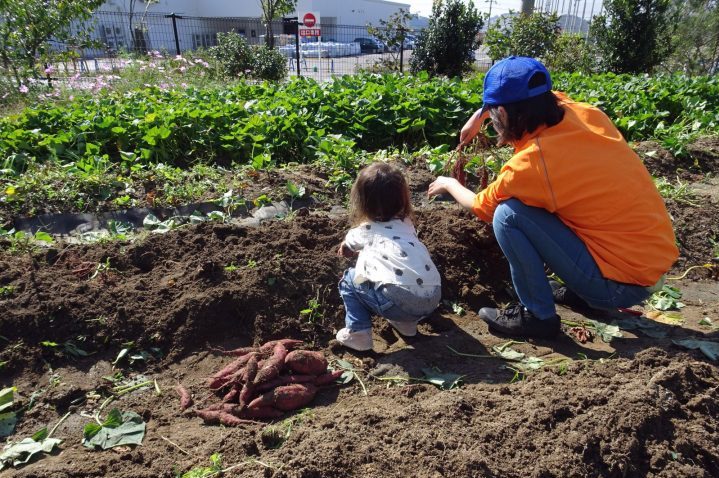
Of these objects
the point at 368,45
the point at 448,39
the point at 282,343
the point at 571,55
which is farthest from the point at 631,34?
the point at 368,45

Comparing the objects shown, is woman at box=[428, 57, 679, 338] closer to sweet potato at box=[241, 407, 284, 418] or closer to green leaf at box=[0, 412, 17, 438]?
sweet potato at box=[241, 407, 284, 418]

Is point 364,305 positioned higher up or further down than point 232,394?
higher up

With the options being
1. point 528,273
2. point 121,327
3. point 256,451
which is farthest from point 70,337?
point 528,273

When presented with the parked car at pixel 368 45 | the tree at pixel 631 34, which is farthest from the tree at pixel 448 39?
the parked car at pixel 368 45

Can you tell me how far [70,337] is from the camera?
2705mm

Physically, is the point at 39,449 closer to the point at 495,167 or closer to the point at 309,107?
the point at 495,167

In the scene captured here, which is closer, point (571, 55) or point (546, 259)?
point (546, 259)

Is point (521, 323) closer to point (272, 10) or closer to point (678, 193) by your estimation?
point (678, 193)

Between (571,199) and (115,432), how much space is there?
2198mm

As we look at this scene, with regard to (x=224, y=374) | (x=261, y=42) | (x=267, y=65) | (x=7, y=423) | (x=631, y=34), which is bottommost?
(x=7, y=423)

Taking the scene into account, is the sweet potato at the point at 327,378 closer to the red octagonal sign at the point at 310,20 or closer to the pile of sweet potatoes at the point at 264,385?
the pile of sweet potatoes at the point at 264,385

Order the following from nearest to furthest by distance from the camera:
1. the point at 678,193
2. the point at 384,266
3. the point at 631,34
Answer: the point at 384,266 → the point at 678,193 → the point at 631,34

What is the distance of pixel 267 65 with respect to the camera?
12.7 m

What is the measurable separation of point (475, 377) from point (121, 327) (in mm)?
1776
